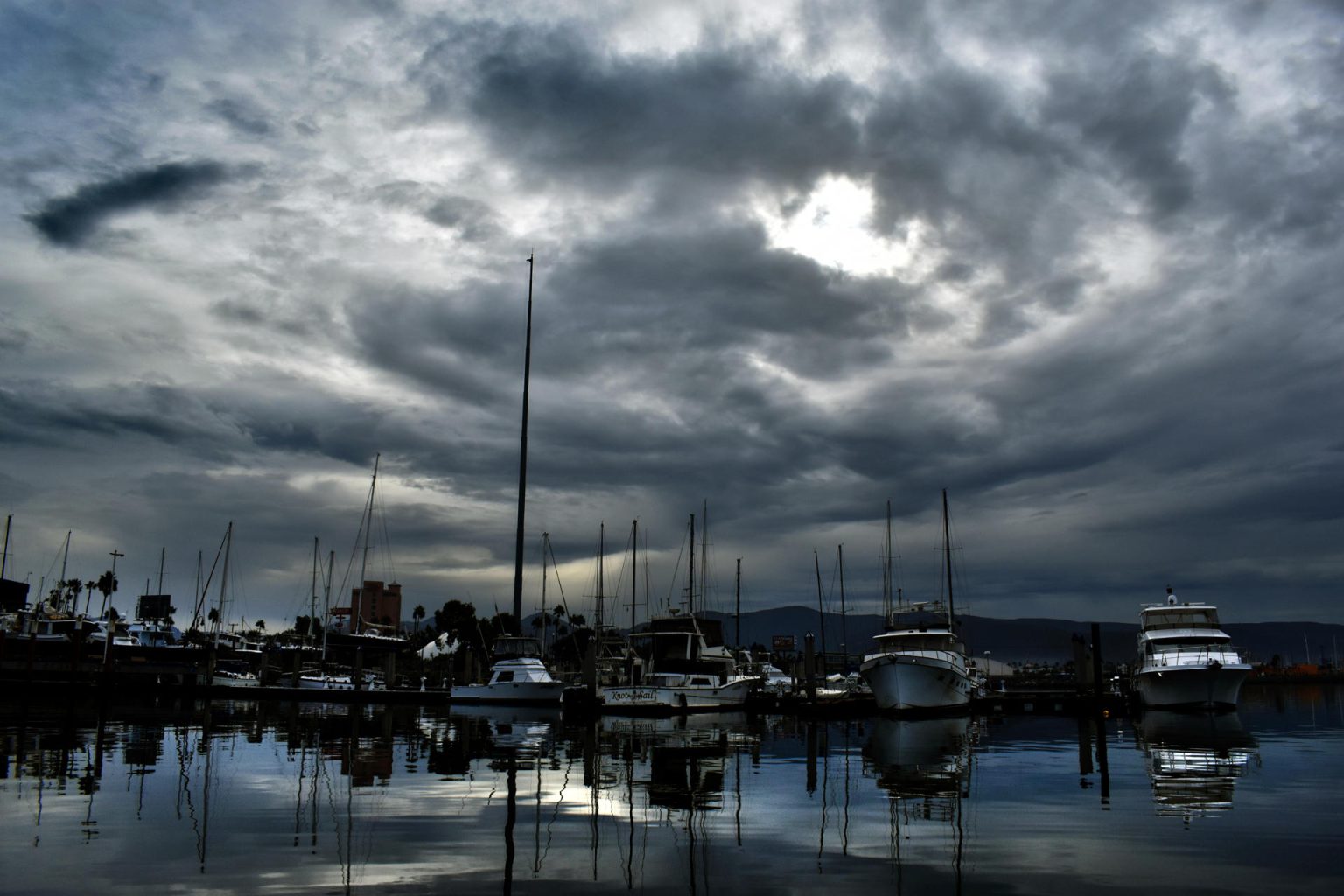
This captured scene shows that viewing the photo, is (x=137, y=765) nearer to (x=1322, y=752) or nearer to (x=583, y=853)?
(x=583, y=853)

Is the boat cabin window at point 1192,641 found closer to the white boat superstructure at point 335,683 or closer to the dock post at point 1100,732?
the dock post at point 1100,732

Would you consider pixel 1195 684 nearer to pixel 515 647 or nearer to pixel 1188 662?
pixel 1188 662

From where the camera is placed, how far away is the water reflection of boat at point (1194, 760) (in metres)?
18.2

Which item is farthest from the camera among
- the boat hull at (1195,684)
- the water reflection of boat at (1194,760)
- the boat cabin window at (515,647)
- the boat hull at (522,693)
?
the boat cabin window at (515,647)

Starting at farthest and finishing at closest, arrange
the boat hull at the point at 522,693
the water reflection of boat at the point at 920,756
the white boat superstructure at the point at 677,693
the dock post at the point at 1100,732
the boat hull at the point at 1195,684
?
the boat hull at the point at 522,693
the white boat superstructure at the point at 677,693
the boat hull at the point at 1195,684
the dock post at the point at 1100,732
the water reflection of boat at the point at 920,756

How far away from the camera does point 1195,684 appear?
53.9 meters

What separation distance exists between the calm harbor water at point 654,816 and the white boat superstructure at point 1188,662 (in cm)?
2310

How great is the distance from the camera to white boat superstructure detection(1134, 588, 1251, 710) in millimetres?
53469

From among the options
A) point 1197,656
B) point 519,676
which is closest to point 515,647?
point 519,676

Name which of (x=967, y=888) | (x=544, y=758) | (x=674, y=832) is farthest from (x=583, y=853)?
(x=544, y=758)

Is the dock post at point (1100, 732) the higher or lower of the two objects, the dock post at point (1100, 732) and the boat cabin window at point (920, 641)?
the lower

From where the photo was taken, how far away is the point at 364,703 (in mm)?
69125

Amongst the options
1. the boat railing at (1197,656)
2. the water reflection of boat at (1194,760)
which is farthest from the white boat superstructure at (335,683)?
the water reflection of boat at (1194,760)

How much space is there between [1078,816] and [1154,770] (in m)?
9.22
